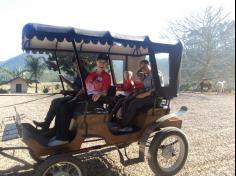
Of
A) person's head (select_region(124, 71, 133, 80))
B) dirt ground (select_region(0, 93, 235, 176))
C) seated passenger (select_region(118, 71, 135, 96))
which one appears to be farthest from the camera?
person's head (select_region(124, 71, 133, 80))

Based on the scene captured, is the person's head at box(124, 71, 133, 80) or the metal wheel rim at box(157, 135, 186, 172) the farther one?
the person's head at box(124, 71, 133, 80)

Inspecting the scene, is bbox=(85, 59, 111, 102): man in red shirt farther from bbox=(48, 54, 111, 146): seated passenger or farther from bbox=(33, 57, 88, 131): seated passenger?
bbox=(33, 57, 88, 131): seated passenger

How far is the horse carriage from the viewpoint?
14.9 ft

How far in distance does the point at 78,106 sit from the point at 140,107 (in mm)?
1090

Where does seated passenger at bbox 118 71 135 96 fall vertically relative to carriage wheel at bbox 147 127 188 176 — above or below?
above

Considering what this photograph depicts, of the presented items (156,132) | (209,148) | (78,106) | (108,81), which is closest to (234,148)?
(209,148)

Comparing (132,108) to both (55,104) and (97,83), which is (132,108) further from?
(55,104)

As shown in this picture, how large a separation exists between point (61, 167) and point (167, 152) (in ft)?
5.69

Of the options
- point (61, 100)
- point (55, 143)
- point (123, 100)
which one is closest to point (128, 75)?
point (123, 100)

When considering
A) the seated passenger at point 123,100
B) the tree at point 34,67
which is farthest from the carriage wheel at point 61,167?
the tree at point 34,67

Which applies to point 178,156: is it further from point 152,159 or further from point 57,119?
point 57,119

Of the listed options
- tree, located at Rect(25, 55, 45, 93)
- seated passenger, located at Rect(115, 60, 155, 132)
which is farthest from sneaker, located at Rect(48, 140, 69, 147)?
tree, located at Rect(25, 55, 45, 93)

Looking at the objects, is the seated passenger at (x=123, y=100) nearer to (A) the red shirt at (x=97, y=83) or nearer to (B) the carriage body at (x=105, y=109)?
(B) the carriage body at (x=105, y=109)

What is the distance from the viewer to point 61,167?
455 cm
